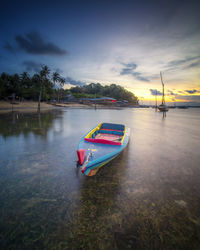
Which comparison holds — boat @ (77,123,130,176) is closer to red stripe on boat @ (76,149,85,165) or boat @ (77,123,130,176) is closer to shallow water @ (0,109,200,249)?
red stripe on boat @ (76,149,85,165)

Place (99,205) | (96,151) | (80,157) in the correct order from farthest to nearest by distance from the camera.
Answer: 1. (96,151)
2. (80,157)
3. (99,205)

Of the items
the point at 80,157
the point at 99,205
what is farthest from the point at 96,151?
the point at 99,205

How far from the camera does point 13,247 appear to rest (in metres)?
2.63

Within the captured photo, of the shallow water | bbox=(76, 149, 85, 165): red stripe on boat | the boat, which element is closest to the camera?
the shallow water

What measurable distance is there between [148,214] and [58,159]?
519 cm

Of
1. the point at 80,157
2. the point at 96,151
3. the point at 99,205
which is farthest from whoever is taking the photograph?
the point at 96,151

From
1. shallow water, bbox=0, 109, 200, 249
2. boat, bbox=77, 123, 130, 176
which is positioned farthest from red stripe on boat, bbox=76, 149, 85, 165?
shallow water, bbox=0, 109, 200, 249

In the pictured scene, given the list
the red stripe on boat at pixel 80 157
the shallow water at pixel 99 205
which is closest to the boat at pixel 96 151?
the red stripe on boat at pixel 80 157

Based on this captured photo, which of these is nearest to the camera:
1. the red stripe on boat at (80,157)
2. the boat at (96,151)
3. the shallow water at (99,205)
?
the shallow water at (99,205)

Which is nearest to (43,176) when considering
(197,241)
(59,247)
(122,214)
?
(59,247)

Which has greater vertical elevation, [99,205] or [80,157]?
[80,157]

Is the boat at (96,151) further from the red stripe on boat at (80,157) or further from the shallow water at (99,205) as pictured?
the shallow water at (99,205)

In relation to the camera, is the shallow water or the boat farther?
the boat

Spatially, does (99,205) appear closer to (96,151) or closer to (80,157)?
(80,157)
